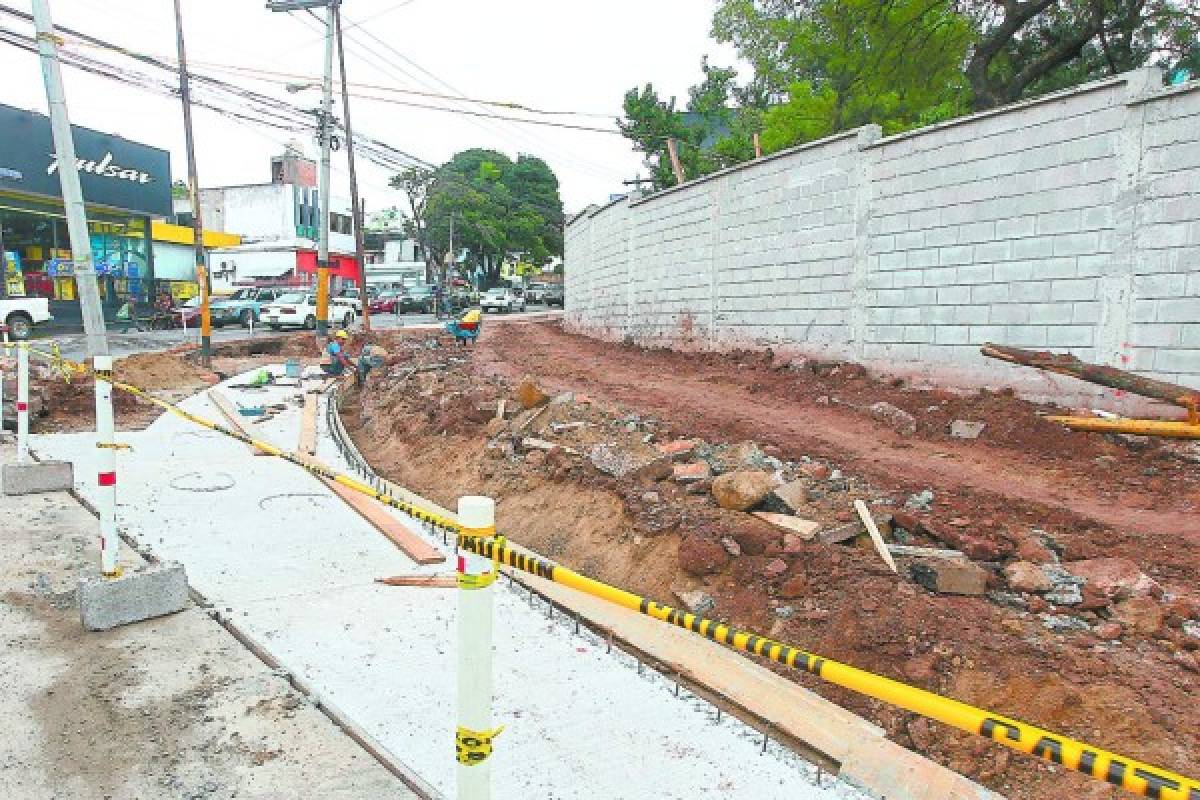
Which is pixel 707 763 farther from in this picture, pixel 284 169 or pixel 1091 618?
pixel 284 169

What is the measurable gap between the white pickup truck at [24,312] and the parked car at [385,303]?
18.1 meters

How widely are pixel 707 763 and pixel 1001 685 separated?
4.73 feet

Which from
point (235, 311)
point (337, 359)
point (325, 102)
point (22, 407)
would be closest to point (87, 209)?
point (235, 311)

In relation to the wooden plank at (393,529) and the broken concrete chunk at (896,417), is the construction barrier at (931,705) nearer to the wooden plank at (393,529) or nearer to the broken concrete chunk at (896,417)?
the wooden plank at (393,529)

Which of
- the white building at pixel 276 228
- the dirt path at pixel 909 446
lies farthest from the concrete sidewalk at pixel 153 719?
the white building at pixel 276 228

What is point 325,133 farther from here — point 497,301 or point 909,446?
point 497,301

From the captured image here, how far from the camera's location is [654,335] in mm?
15891

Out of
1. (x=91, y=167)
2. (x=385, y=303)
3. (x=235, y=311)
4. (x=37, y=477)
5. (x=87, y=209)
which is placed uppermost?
(x=91, y=167)

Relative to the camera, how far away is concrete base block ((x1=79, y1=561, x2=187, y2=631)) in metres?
3.81

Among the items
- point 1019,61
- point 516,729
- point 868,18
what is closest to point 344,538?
point 516,729

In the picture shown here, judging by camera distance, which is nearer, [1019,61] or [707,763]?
[707,763]

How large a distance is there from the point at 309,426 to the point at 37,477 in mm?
4026

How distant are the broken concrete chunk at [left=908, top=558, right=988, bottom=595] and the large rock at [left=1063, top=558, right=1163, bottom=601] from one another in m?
0.54

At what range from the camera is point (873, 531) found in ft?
15.1
